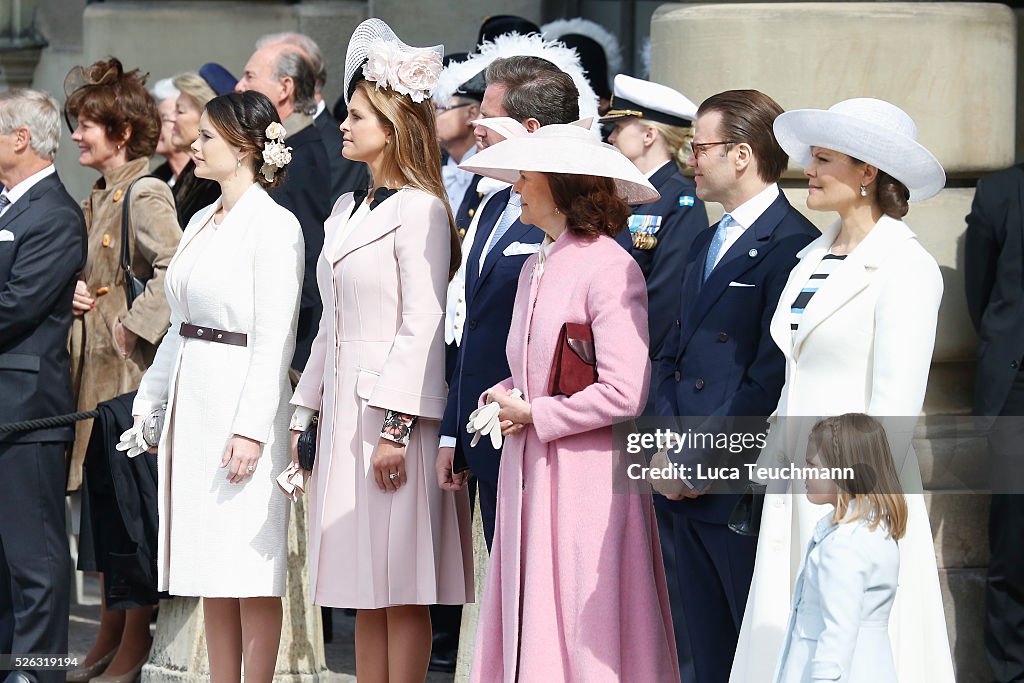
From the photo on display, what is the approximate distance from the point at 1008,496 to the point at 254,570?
2435mm

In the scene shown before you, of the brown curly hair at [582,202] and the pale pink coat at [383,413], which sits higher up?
the brown curly hair at [582,202]

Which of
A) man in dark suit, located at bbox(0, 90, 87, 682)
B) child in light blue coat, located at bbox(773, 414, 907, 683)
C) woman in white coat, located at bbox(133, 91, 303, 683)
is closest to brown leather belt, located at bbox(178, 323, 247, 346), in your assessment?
woman in white coat, located at bbox(133, 91, 303, 683)

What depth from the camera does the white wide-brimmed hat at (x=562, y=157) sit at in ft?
15.3

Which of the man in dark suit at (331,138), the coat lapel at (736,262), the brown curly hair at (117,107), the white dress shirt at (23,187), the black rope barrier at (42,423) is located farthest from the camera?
the man in dark suit at (331,138)

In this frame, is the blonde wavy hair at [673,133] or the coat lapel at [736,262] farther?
the blonde wavy hair at [673,133]

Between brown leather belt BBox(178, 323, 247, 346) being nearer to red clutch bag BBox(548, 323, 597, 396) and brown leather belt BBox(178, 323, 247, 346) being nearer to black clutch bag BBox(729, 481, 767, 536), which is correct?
→ red clutch bag BBox(548, 323, 597, 396)

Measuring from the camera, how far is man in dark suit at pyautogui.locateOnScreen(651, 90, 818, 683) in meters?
4.54

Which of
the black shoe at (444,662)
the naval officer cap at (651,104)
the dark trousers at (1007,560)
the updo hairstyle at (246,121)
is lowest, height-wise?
the black shoe at (444,662)

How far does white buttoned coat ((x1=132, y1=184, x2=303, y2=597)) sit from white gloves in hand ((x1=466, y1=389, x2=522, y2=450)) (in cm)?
101

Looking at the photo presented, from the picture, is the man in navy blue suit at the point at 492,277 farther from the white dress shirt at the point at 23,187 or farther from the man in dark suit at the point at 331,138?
the man in dark suit at the point at 331,138

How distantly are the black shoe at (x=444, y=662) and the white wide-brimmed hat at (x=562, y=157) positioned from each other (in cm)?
240

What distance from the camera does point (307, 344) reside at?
6.59 metres

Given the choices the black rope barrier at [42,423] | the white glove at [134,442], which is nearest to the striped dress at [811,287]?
the white glove at [134,442]

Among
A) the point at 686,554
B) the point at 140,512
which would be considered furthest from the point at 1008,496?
the point at 140,512
